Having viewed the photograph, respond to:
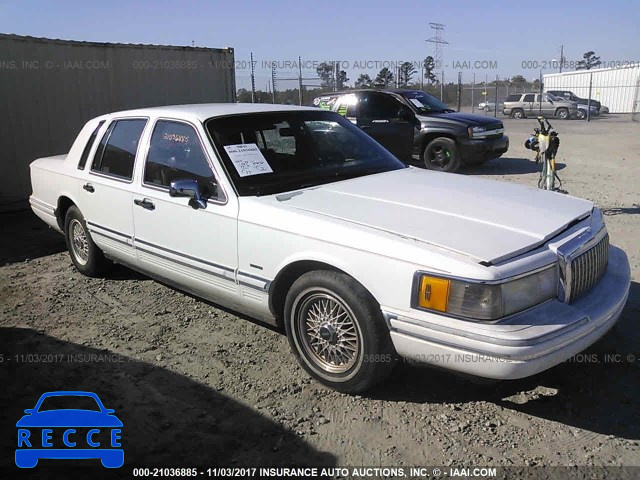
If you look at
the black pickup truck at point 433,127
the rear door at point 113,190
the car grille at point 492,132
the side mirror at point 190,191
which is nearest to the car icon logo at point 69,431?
the side mirror at point 190,191

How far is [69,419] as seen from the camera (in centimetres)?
315

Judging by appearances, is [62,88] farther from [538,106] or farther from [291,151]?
[538,106]

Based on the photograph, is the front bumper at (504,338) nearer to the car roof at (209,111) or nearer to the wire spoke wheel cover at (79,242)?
the car roof at (209,111)

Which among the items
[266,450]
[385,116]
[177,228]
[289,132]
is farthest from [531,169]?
[266,450]

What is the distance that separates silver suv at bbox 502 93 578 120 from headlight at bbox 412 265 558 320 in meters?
30.1

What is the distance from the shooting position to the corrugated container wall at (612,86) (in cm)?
3616

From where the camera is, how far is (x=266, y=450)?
285 cm

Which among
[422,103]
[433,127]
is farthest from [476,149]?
[422,103]

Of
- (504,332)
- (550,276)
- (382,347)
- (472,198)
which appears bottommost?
(382,347)

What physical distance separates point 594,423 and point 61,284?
4.69 m

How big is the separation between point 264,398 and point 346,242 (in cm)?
109

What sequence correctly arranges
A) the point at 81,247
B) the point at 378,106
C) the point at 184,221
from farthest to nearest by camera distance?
the point at 378,106
the point at 81,247
the point at 184,221

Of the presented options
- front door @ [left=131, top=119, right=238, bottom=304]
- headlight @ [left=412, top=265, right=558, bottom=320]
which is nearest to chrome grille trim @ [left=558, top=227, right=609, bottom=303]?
headlight @ [left=412, top=265, right=558, bottom=320]

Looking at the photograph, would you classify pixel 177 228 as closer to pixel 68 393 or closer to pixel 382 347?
pixel 68 393
